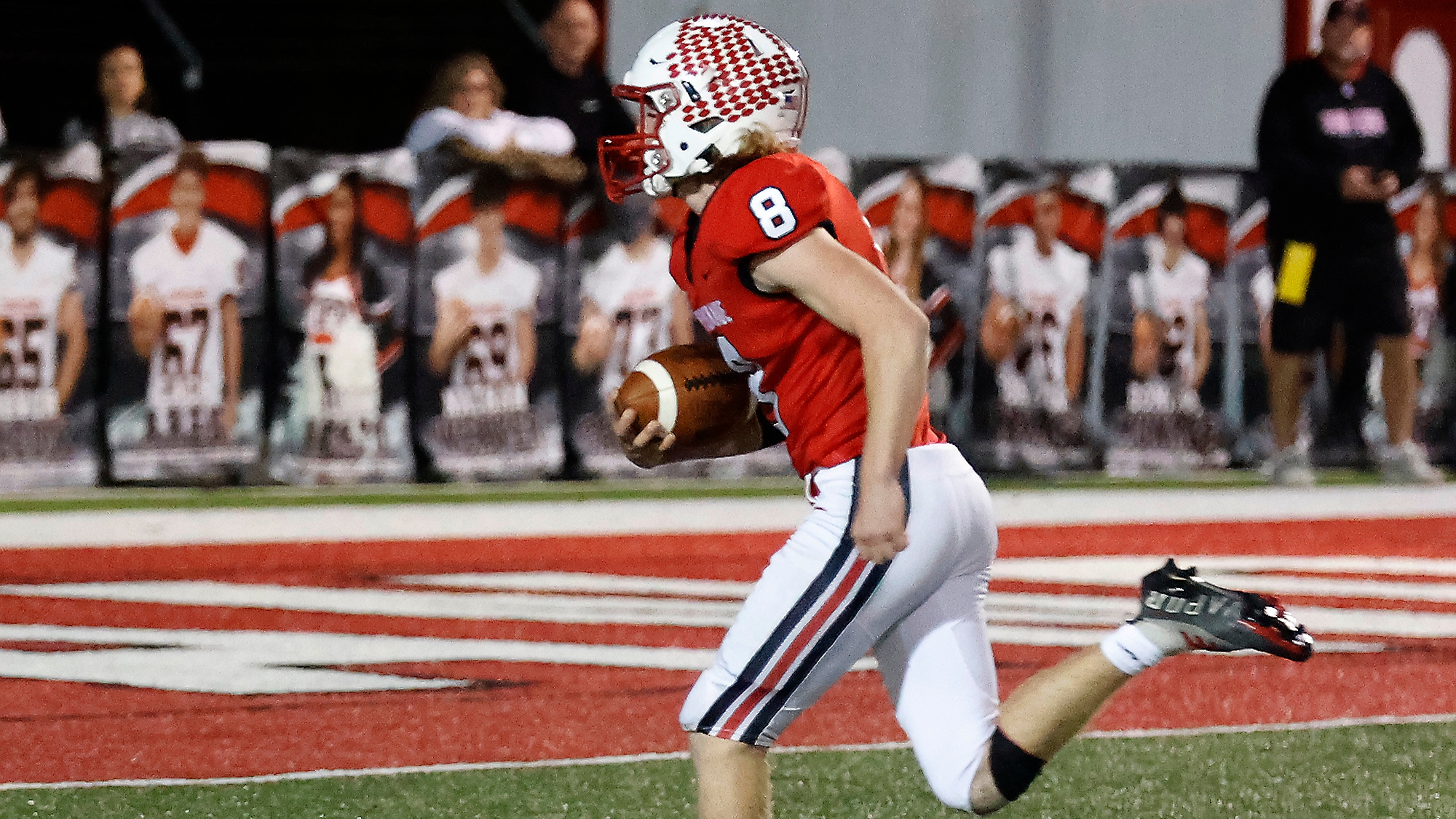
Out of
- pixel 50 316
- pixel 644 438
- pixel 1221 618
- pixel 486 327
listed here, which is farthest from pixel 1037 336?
pixel 1221 618

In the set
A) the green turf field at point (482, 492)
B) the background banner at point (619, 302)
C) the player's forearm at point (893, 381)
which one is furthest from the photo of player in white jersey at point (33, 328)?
the player's forearm at point (893, 381)

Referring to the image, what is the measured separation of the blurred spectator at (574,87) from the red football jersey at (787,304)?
6874 mm

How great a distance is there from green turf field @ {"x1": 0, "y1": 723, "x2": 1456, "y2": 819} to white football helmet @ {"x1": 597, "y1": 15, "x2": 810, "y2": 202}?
4.57 ft

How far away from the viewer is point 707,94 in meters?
3.51

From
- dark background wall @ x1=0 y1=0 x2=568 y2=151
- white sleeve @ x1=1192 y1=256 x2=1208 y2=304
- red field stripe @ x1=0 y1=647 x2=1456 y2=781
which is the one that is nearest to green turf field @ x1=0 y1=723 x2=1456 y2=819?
red field stripe @ x1=0 y1=647 x2=1456 y2=781

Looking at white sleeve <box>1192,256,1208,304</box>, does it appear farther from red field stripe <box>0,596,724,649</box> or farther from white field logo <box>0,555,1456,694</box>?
red field stripe <box>0,596,724,649</box>

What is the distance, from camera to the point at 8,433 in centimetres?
941

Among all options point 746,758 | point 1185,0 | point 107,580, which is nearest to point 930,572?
point 746,758

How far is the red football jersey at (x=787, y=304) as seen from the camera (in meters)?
3.39

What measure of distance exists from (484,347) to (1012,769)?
685 centimetres

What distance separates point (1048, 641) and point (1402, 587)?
1920mm

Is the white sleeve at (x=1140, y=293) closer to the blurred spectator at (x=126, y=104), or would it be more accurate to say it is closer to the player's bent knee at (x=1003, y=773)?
the blurred spectator at (x=126, y=104)

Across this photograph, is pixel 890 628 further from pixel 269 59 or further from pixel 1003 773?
pixel 269 59

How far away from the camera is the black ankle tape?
3.46 m
